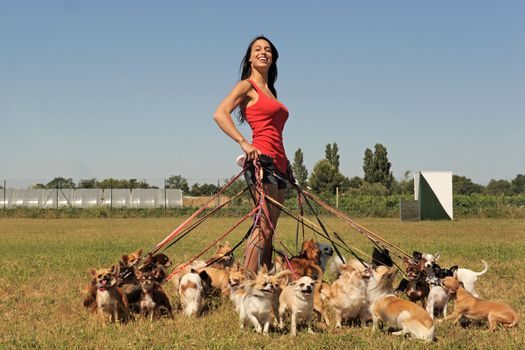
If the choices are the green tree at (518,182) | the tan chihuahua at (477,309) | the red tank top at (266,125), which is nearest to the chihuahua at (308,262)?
the red tank top at (266,125)

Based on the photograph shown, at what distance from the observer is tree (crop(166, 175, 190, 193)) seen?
5347cm

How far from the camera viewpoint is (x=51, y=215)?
39.2 m

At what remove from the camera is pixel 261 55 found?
21.6 ft

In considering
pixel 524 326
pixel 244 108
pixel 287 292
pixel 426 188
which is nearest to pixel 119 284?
pixel 287 292

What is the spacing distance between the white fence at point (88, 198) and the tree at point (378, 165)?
123 feet

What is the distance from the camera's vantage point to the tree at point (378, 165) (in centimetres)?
8200

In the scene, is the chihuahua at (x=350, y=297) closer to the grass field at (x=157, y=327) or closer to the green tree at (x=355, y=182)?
the grass field at (x=157, y=327)

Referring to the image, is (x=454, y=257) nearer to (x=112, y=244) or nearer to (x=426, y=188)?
(x=112, y=244)

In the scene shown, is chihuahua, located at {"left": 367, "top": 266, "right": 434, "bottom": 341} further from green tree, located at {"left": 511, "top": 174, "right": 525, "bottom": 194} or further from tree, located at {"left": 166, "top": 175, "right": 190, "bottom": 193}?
green tree, located at {"left": 511, "top": 174, "right": 525, "bottom": 194}

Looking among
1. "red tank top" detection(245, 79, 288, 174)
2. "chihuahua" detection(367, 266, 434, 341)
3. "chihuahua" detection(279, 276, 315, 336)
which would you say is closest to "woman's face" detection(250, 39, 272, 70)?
"red tank top" detection(245, 79, 288, 174)

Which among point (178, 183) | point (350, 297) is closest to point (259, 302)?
point (350, 297)

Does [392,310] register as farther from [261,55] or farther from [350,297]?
[261,55]

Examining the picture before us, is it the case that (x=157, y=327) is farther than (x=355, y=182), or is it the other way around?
(x=355, y=182)

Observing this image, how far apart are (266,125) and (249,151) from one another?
53 cm
